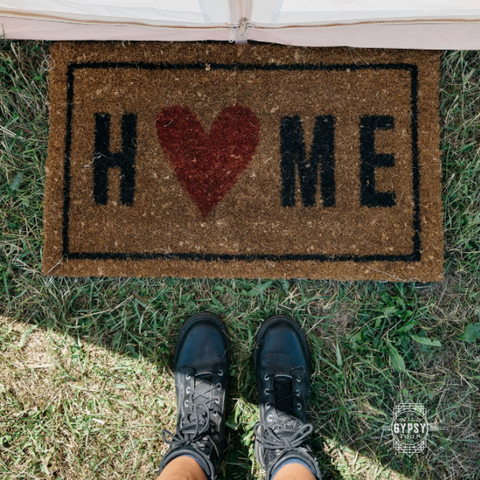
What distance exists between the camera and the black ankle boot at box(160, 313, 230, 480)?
5.18ft

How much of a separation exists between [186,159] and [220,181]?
17 cm

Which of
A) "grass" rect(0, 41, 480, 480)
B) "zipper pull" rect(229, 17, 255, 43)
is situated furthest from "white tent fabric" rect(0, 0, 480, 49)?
"grass" rect(0, 41, 480, 480)

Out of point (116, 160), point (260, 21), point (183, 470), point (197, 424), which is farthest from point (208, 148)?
point (183, 470)

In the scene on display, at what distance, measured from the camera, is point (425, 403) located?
1641mm

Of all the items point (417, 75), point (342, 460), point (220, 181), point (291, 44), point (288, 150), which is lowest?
point (342, 460)

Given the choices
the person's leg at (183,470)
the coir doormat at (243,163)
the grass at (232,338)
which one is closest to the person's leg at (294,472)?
the grass at (232,338)

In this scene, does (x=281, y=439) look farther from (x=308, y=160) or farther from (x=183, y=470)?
(x=308, y=160)

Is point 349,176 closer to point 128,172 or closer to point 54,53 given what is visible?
point 128,172

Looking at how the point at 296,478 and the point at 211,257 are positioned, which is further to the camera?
the point at 211,257

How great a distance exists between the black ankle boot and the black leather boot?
15 cm

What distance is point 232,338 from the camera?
1668 millimetres

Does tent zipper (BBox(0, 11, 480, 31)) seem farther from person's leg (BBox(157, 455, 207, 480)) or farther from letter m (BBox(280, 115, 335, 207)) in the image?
person's leg (BBox(157, 455, 207, 480))

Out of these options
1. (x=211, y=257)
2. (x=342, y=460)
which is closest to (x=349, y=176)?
(x=211, y=257)

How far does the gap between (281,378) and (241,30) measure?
1.41m
